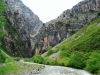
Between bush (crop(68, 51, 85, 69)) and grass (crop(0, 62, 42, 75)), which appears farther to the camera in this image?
bush (crop(68, 51, 85, 69))

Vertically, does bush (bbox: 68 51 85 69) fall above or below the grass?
below

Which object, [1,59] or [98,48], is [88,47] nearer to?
[98,48]

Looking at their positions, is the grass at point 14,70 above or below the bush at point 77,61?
above

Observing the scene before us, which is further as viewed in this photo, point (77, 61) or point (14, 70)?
point (77, 61)

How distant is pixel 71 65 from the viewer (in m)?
109

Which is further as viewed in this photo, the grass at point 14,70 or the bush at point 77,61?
the bush at point 77,61

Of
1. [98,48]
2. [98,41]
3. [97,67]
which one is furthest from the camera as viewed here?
[98,41]

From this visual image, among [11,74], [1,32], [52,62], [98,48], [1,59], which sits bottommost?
[52,62]

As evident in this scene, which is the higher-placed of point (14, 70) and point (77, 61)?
point (14, 70)

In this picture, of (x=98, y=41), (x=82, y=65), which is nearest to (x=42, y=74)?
(x=82, y=65)

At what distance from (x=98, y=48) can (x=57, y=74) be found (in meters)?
68.2

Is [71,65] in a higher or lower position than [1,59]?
lower

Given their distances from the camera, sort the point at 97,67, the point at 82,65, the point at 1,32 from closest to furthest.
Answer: the point at 1,32 → the point at 97,67 → the point at 82,65

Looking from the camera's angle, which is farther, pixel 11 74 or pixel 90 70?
pixel 90 70
